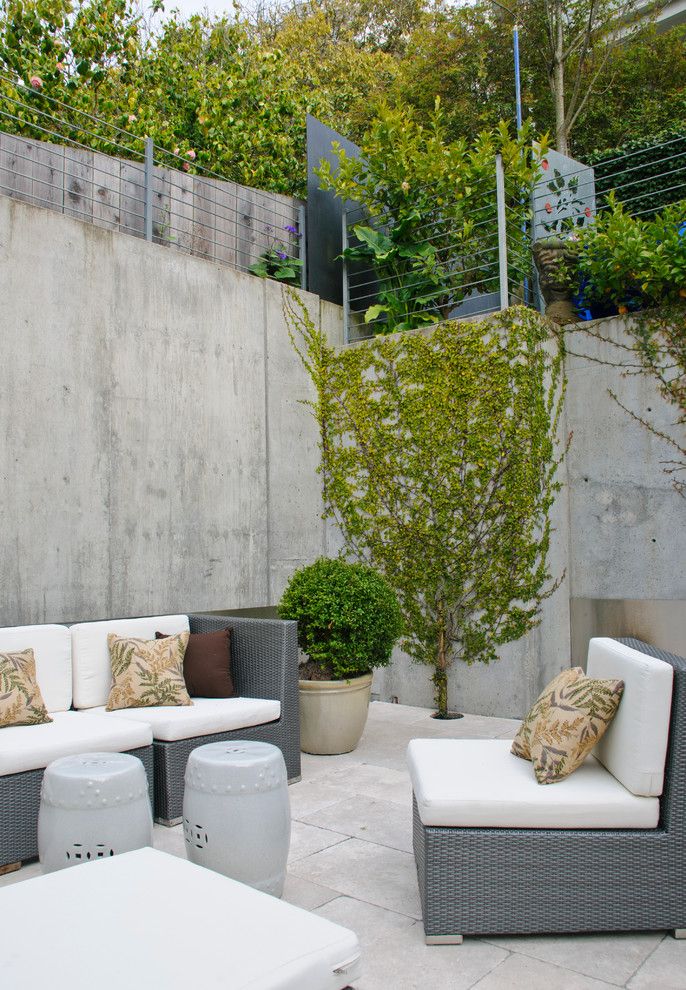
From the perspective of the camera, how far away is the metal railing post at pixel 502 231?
563cm

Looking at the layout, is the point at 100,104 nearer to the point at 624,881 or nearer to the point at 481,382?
the point at 481,382

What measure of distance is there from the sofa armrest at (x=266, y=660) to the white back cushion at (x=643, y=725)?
6.38ft

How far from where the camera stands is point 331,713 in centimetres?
449

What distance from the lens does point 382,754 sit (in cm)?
458

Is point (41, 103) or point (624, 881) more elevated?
point (41, 103)

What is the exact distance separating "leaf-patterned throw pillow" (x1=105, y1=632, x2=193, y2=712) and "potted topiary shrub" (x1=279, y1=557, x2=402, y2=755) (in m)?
0.82

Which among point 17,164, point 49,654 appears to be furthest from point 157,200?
point 49,654

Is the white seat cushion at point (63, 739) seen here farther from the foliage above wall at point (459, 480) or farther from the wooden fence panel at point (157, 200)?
the wooden fence panel at point (157, 200)

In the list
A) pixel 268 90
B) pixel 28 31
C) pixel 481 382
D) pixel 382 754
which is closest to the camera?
pixel 382 754

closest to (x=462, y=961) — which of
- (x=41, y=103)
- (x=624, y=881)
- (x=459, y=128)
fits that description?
(x=624, y=881)

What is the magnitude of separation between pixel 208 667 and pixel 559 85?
43.6 ft

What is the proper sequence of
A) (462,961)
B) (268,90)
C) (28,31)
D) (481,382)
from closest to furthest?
(462,961)
(481,382)
(28,31)
(268,90)

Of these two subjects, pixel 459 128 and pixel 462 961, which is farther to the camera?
pixel 459 128

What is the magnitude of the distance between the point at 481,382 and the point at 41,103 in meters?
6.97
